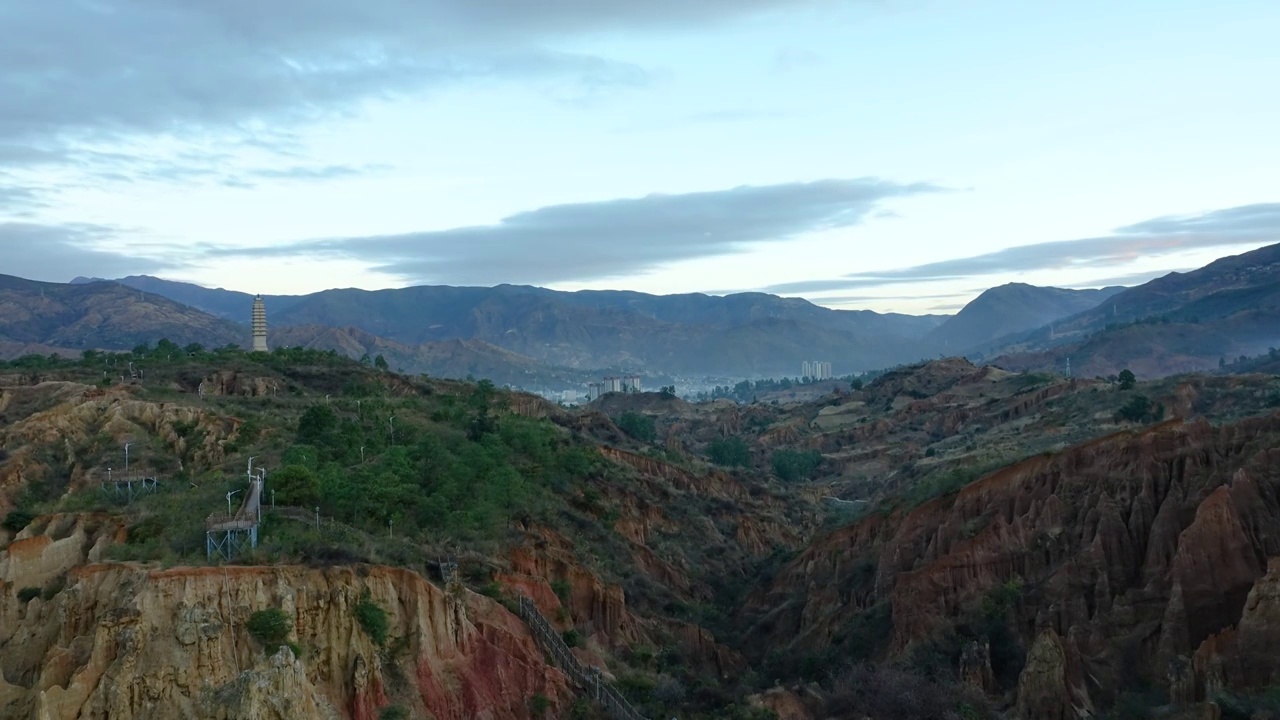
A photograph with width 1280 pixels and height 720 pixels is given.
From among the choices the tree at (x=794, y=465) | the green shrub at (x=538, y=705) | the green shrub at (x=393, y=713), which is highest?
the green shrub at (x=393, y=713)

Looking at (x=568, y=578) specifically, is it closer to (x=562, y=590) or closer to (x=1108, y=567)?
(x=562, y=590)

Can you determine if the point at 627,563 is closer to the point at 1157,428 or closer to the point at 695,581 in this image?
the point at 695,581

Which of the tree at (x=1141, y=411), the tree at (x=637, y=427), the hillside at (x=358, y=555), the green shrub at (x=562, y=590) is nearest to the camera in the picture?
the hillside at (x=358, y=555)

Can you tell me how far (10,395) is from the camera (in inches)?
2420

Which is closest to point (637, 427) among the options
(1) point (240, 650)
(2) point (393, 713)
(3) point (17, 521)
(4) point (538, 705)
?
(4) point (538, 705)

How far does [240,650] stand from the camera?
25.7 metres

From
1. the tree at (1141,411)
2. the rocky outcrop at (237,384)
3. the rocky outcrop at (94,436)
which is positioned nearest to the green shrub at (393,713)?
the rocky outcrop at (94,436)

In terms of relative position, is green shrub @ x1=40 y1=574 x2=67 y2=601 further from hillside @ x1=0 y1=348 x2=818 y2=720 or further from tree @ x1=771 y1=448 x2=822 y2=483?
tree @ x1=771 y1=448 x2=822 y2=483

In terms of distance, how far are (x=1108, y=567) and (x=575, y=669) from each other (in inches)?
Result: 687

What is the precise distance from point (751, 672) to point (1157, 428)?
58.2ft

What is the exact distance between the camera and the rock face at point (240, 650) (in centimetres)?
2433

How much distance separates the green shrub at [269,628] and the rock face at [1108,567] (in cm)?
2062

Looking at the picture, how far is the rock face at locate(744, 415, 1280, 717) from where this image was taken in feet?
96.5

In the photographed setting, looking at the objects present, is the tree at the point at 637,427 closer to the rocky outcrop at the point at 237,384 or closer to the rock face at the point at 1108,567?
the rocky outcrop at the point at 237,384
